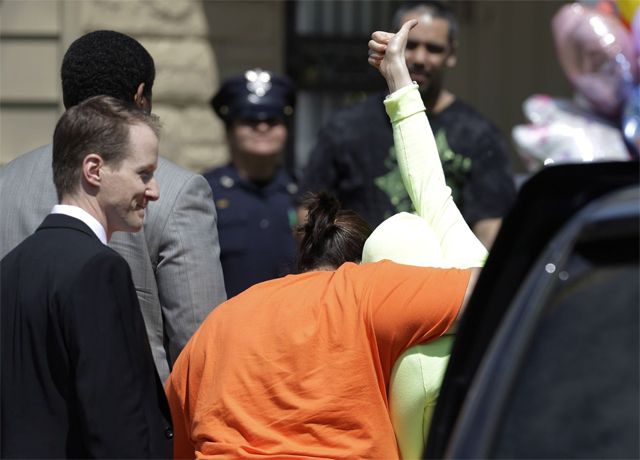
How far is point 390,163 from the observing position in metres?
5.55

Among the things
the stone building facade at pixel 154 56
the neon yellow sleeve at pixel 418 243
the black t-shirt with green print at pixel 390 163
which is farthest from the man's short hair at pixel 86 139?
the stone building facade at pixel 154 56

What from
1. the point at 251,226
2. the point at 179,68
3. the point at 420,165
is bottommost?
the point at 251,226

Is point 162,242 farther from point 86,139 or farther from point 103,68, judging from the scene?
point 86,139

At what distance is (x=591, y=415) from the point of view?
6.74 feet

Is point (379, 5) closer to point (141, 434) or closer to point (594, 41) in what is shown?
point (594, 41)

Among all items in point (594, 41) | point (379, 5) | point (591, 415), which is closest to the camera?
point (591, 415)

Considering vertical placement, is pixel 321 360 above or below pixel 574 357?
below

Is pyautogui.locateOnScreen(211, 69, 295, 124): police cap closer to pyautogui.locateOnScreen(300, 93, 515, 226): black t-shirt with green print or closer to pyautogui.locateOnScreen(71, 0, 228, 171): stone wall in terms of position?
pyautogui.locateOnScreen(300, 93, 515, 226): black t-shirt with green print

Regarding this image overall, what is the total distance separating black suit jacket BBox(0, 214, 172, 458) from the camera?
2838 mm

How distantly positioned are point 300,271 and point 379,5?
6.37 meters

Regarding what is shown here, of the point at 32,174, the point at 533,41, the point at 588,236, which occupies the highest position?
the point at 588,236

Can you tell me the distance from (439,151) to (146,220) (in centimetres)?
207

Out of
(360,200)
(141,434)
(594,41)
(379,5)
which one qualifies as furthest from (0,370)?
(379,5)

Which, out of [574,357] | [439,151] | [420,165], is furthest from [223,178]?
[574,357]
